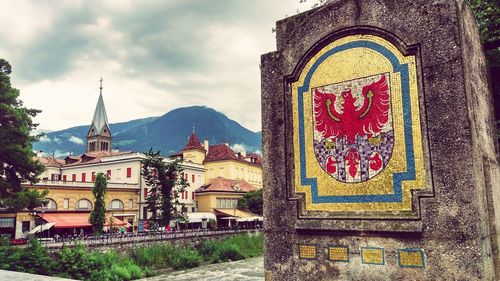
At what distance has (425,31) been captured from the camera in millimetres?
5250

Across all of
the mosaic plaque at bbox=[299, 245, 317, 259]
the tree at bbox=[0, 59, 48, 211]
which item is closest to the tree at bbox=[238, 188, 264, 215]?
the tree at bbox=[0, 59, 48, 211]

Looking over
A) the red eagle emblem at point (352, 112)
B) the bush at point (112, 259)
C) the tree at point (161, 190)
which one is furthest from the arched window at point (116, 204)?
the red eagle emblem at point (352, 112)

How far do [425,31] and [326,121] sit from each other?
5.75ft

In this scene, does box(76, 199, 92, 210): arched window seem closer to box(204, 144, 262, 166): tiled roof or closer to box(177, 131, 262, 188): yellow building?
box(177, 131, 262, 188): yellow building

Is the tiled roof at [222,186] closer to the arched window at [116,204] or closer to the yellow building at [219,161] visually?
the yellow building at [219,161]

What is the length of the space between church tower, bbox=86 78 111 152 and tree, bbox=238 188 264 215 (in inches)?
1818

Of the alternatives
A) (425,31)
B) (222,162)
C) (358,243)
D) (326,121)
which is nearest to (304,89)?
(326,121)

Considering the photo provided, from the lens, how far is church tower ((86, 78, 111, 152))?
87.4 m

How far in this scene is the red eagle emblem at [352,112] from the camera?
17.8 ft

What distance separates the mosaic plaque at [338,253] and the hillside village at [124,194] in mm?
32272

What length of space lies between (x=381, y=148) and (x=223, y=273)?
25.4 m

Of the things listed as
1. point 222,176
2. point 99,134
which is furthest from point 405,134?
point 99,134

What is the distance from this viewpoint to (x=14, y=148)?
23109 millimetres

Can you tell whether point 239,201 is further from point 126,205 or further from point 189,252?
point 189,252
